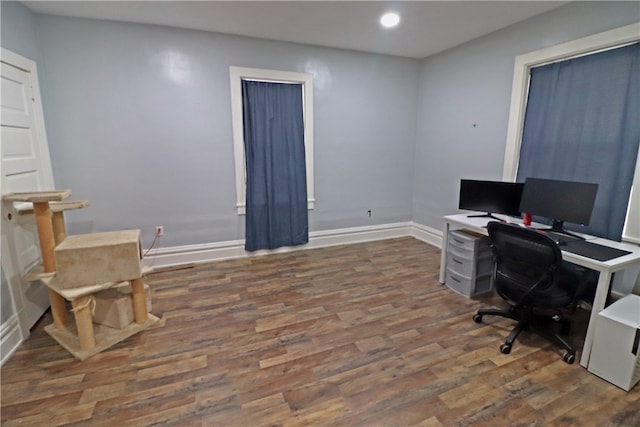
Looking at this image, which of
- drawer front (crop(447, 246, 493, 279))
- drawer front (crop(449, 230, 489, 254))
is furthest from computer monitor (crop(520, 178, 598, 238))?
drawer front (crop(447, 246, 493, 279))

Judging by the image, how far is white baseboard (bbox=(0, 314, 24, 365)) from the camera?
207 centimetres

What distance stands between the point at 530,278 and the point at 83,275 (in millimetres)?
3108

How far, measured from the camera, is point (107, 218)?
3344 millimetres

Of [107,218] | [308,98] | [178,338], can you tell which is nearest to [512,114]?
[308,98]

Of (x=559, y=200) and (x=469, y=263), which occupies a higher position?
(x=559, y=200)

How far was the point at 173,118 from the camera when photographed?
11.2ft

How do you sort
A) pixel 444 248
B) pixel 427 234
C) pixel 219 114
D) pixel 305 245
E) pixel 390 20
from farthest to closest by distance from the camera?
pixel 427 234 → pixel 305 245 → pixel 219 114 → pixel 444 248 → pixel 390 20

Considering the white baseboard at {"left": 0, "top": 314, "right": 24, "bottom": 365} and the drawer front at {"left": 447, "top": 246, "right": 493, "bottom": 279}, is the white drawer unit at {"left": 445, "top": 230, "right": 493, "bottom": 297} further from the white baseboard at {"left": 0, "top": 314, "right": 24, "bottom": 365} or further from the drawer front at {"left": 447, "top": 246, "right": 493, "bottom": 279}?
the white baseboard at {"left": 0, "top": 314, "right": 24, "bottom": 365}

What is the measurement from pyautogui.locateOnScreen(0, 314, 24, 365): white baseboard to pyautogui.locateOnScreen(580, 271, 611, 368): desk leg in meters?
3.86

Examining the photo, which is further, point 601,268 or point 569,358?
point 569,358

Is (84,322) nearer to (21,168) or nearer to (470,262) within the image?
(21,168)

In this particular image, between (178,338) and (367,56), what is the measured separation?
3950mm

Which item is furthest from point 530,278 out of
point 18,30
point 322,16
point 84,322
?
point 18,30

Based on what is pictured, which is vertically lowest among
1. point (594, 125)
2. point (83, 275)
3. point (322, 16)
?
point (83, 275)
